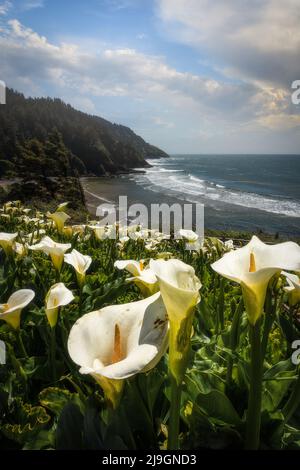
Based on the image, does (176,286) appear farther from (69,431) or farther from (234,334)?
(234,334)

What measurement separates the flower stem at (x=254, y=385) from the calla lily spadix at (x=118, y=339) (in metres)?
0.21

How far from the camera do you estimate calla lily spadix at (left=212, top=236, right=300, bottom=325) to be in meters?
0.82

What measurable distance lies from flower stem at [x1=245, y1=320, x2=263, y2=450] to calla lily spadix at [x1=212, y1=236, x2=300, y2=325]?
1.3 inches

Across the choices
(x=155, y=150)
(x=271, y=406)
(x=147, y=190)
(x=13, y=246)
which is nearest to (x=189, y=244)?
(x=13, y=246)

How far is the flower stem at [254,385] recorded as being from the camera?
84 cm

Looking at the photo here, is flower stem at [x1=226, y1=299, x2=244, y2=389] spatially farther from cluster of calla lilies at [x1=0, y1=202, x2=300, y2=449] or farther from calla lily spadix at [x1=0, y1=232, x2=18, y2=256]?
calla lily spadix at [x1=0, y1=232, x2=18, y2=256]

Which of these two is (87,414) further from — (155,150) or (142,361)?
(155,150)

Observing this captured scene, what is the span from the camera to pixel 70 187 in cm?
2770

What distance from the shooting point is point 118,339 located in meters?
0.92

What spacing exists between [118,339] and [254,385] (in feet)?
1.16

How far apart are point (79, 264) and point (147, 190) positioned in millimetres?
40909

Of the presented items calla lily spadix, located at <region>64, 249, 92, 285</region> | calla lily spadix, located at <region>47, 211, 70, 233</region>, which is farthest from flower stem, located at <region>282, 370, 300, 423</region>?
calla lily spadix, located at <region>47, 211, 70, 233</region>

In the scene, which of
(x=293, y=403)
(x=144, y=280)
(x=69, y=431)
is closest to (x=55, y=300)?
(x=144, y=280)

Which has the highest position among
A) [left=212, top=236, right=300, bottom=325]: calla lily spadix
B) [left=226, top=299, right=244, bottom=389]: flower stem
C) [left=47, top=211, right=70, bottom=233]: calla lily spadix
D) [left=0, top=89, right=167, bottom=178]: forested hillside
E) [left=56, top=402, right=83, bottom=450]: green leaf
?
[left=0, top=89, right=167, bottom=178]: forested hillside
